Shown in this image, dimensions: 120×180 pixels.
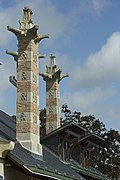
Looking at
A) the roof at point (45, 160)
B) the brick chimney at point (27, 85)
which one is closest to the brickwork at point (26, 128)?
the brick chimney at point (27, 85)

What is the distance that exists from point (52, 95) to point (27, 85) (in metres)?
7.12

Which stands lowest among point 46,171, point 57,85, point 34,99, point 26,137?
point 46,171

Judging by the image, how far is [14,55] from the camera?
24.3 m

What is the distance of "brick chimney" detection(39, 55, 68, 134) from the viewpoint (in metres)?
29.1

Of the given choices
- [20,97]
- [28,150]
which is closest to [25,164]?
[28,150]

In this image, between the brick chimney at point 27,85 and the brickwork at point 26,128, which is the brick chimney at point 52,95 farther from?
the brickwork at point 26,128

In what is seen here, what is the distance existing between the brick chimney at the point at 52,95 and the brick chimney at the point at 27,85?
6.12 m

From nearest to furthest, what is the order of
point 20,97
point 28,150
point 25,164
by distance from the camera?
point 25,164 < point 28,150 < point 20,97

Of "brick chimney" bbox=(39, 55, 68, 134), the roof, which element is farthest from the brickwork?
"brick chimney" bbox=(39, 55, 68, 134)

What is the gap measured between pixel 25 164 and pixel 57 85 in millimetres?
13896

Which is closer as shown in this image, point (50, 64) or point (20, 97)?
point (20, 97)

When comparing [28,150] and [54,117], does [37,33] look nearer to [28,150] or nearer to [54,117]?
[28,150]

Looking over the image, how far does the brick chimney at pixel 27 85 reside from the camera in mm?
21656

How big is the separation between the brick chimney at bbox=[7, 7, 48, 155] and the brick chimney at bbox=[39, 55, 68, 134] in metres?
6.12
